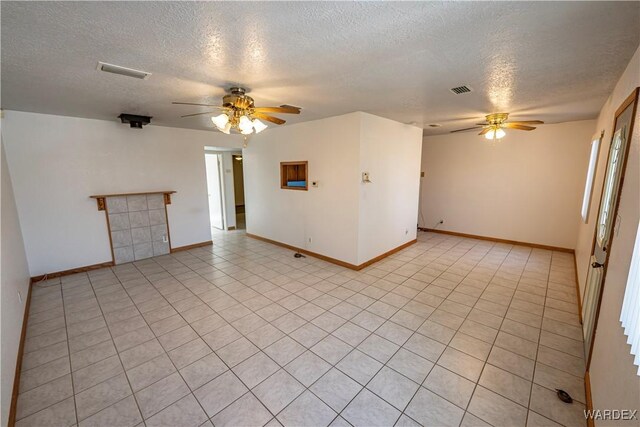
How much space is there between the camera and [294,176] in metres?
5.10

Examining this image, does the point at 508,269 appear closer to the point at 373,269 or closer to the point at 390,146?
the point at 373,269

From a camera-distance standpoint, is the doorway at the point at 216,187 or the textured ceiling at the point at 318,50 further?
the doorway at the point at 216,187

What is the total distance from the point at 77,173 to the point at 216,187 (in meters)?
3.25

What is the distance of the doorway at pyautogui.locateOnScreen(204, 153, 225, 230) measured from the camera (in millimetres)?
6828

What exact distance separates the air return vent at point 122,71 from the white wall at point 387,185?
2684mm

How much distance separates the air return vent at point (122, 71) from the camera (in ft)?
6.93

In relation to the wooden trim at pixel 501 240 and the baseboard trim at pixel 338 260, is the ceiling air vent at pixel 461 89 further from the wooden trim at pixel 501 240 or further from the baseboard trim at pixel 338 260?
the wooden trim at pixel 501 240

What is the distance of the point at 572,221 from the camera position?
4.91 meters

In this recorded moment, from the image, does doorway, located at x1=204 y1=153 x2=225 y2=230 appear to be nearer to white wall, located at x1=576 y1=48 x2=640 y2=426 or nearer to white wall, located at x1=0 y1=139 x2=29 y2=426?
white wall, located at x1=0 y1=139 x2=29 y2=426

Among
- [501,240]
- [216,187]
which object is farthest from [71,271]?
[501,240]

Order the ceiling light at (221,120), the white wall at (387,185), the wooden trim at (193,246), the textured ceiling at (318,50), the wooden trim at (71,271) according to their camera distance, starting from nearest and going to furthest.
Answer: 1. the textured ceiling at (318,50)
2. the ceiling light at (221,120)
3. the wooden trim at (71,271)
4. the white wall at (387,185)
5. the wooden trim at (193,246)

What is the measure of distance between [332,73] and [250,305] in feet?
8.92

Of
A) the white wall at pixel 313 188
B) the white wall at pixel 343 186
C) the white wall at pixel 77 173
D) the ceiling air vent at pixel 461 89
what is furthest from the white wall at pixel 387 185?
the white wall at pixel 77 173

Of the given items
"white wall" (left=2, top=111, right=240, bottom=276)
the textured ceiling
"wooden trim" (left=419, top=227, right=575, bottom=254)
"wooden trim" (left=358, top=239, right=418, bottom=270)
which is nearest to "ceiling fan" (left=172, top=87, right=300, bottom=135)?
the textured ceiling
